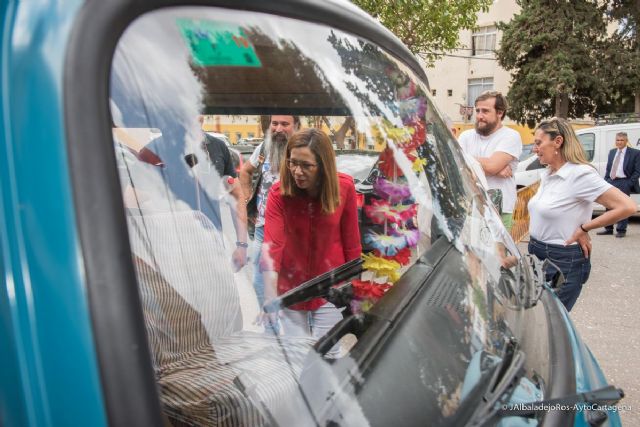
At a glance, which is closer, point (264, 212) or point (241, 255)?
point (241, 255)

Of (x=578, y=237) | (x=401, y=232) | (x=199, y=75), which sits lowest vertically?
(x=578, y=237)

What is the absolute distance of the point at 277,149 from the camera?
1.66 meters

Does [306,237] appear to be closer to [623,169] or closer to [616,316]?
[616,316]

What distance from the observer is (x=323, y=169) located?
1.61 meters

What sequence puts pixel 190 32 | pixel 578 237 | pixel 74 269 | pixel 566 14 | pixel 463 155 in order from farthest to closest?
pixel 566 14
pixel 578 237
pixel 463 155
pixel 190 32
pixel 74 269

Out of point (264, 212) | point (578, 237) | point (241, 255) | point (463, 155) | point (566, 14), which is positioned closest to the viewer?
point (241, 255)

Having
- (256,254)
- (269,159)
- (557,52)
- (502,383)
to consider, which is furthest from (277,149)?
(557,52)

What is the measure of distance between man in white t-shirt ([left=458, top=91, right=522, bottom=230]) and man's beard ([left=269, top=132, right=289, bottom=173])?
2.37 metres

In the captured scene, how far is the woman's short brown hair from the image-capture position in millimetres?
1604

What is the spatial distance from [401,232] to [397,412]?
2.87ft

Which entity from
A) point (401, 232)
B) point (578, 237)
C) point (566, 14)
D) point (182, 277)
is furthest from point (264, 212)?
point (566, 14)

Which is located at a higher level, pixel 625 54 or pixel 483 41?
pixel 483 41

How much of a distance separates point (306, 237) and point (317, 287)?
0.21 meters

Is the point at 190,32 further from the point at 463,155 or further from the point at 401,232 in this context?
the point at 463,155
